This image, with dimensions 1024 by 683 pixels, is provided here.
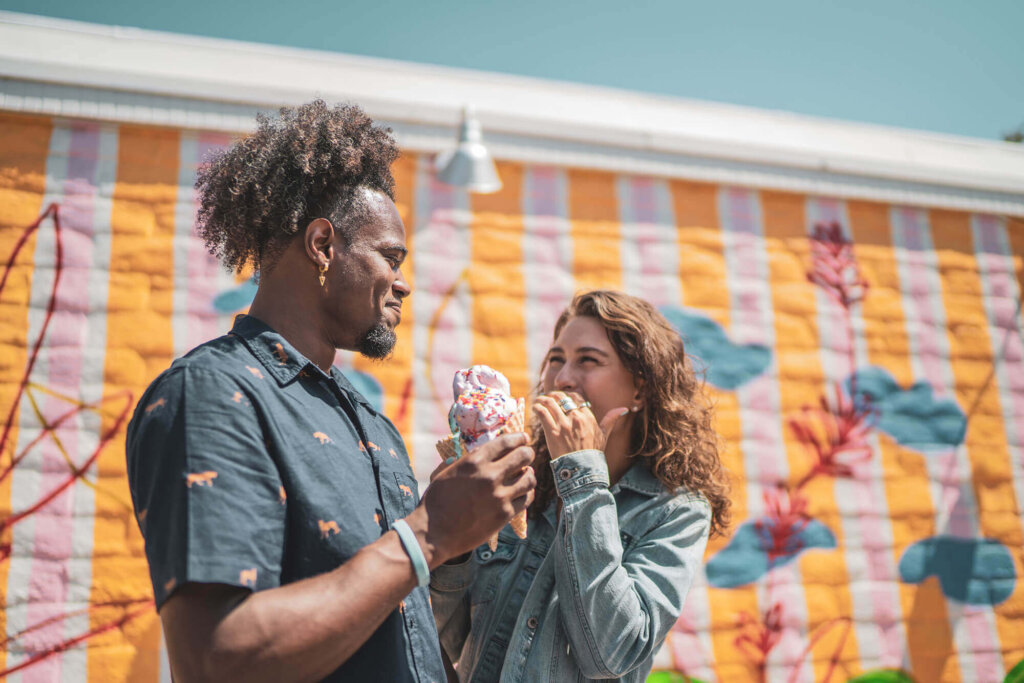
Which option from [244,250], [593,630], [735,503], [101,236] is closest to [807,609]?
[735,503]

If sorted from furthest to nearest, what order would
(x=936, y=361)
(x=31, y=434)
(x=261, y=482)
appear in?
(x=936, y=361)
(x=31, y=434)
(x=261, y=482)

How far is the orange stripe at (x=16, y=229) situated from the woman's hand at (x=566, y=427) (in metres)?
2.54

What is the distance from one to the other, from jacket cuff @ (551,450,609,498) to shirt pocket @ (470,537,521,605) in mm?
366

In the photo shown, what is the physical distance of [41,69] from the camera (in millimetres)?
3414

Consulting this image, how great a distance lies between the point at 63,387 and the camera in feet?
10.9

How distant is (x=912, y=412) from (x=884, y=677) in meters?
Result: 1.58

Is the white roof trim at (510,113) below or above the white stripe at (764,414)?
above

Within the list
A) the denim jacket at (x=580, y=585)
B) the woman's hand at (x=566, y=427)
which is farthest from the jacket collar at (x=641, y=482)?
the woman's hand at (x=566, y=427)

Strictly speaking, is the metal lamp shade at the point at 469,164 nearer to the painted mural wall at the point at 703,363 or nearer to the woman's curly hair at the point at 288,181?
the painted mural wall at the point at 703,363

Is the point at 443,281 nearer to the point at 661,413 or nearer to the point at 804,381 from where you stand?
the point at 661,413

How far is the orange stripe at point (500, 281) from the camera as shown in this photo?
3.96 meters

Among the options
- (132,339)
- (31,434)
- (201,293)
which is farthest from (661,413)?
(31,434)

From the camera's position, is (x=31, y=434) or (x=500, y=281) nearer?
(x=31, y=434)

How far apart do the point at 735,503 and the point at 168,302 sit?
322 cm
